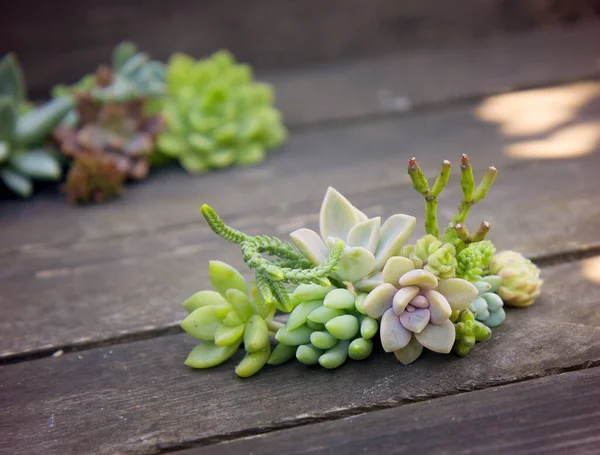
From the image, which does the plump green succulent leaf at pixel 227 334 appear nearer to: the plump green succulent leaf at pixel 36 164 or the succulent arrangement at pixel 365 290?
the succulent arrangement at pixel 365 290

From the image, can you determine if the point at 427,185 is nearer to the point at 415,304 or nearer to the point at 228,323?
the point at 415,304

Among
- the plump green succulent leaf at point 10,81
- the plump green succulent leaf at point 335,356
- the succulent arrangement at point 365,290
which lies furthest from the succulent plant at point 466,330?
the plump green succulent leaf at point 10,81

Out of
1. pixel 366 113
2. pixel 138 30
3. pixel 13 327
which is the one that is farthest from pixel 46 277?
pixel 138 30

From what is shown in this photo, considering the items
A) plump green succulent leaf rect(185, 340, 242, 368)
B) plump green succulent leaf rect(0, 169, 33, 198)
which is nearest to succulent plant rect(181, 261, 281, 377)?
plump green succulent leaf rect(185, 340, 242, 368)

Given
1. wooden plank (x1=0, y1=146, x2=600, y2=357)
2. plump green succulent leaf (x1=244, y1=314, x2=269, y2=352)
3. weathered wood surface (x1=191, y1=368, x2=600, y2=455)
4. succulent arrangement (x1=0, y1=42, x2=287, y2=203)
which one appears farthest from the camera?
succulent arrangement (x1=0, y1=42, x2=287, y2=203)

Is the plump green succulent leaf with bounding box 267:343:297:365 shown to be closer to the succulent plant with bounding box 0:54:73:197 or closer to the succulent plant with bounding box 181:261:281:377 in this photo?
the succulent plant with bounding box 181:261:281:377

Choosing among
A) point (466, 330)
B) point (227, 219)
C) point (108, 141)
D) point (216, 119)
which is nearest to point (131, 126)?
point (108, 141)
